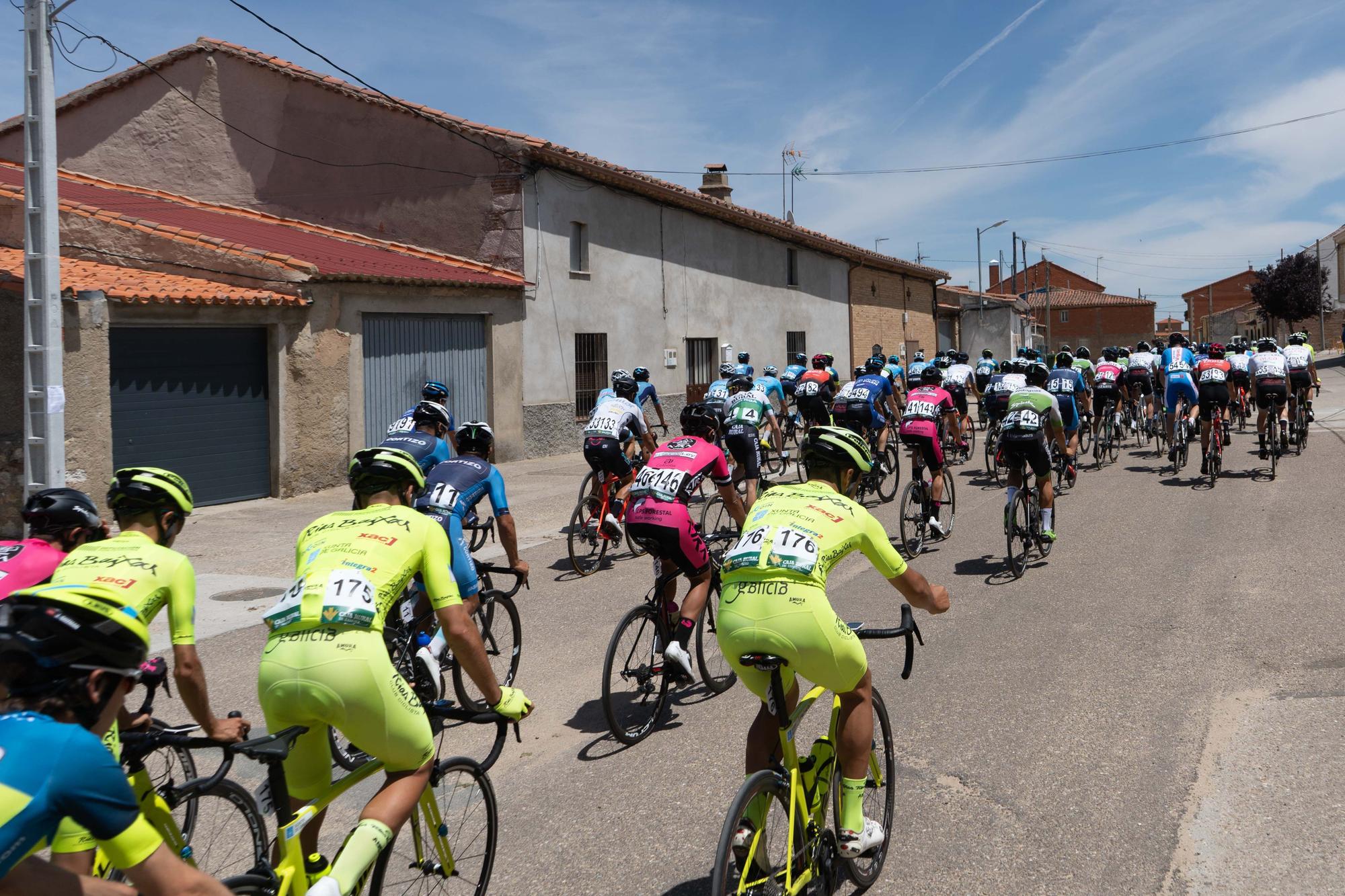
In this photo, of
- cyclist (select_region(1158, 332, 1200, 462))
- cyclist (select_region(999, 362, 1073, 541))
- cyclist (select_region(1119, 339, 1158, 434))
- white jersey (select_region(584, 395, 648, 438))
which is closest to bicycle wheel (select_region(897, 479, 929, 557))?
cyclist (select_region(999, 362, 1073, 541))

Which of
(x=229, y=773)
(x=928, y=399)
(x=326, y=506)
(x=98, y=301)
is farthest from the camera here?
(x=326, y=506)

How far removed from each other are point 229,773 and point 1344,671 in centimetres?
608

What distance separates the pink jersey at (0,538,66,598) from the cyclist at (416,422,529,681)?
6.79ft

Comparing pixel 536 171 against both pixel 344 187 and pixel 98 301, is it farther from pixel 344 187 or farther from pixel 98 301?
pixel 98 301

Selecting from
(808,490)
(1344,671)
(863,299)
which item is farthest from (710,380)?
(808,490)

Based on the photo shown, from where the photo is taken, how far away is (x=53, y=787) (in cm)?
192

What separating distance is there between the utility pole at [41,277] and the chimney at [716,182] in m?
25.6

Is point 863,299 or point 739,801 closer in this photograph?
point 739,801

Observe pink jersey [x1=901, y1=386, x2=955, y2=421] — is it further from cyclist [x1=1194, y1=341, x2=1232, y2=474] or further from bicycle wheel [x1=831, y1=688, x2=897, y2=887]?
bicycle wheel [x1=831, y1=688, x2=897, y2=887]

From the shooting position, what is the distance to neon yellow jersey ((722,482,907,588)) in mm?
3559

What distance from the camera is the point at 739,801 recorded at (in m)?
3.12

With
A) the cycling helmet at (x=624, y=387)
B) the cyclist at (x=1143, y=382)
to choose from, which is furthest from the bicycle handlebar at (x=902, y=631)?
the cyclist at (x=1143, y=382)

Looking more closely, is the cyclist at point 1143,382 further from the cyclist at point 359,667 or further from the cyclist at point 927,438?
the cyclist at point 359,667

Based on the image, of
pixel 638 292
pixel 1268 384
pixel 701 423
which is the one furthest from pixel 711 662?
pixel 638 292
